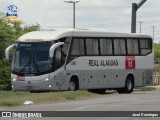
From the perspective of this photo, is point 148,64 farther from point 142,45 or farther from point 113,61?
point 113,61

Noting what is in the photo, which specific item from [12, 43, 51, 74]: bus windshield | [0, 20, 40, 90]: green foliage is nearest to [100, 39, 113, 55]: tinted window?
[12, 43, 51, 74]: bus windshield

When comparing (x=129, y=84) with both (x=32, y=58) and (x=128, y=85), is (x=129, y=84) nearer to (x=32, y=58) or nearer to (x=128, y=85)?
(x=128, y=85)

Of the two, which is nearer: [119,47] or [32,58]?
[32,58]

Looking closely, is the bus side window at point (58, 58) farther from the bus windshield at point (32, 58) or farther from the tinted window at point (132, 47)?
the tinted window at point (132, 47)

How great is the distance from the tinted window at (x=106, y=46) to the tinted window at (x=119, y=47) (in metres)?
0.47

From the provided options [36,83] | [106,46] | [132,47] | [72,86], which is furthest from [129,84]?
[36,83]

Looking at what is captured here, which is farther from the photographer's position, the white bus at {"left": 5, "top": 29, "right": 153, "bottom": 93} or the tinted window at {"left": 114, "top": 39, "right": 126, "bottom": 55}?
the tinted window at {"left": 114, "top": 39, "right": 126, "bottom": 55}

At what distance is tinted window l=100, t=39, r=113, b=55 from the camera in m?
36.9

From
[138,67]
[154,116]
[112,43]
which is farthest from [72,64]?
[154,116]

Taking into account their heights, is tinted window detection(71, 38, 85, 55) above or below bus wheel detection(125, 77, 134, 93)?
above

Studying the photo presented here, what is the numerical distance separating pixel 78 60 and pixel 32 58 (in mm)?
2875

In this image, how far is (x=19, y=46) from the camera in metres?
34.3

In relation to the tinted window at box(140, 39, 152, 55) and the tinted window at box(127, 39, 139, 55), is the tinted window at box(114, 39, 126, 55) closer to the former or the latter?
the tinted window at box(127, 39, 139, 55)

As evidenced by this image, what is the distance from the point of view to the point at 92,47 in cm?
3622
